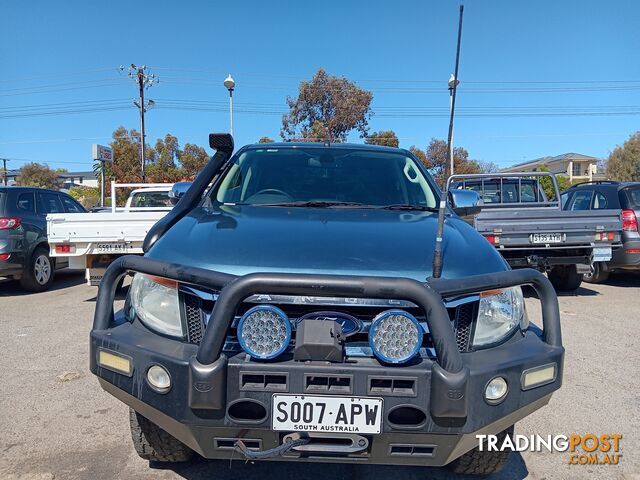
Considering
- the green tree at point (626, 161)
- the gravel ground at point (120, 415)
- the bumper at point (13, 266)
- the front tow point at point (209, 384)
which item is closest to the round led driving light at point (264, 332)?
the front tow point at point (209, 384)

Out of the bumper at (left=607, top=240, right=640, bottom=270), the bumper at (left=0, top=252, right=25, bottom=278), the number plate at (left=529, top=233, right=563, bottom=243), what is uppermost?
the number plate at (left=529, top=233, right=563, bottom=243)

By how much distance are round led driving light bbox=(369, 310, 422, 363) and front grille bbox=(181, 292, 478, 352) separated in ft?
0.37

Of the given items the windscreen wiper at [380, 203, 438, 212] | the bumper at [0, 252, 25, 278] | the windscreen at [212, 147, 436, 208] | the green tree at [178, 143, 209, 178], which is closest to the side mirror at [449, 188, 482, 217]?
the windscreen at [212, 147, 436, 208]

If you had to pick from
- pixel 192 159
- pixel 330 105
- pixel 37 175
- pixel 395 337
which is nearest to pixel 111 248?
pixel 395 337

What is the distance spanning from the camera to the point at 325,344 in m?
1.81

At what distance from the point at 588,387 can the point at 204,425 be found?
3.28m

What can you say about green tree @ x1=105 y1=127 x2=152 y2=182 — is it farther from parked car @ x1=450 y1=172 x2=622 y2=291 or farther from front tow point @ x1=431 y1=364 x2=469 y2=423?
front tow point @ x1=431 y1=364 x2=469 y2=423

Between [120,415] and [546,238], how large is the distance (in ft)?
18.9

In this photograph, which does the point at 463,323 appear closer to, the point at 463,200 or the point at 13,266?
the point at 463,200

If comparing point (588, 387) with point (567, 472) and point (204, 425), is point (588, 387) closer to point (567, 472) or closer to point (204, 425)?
point (567, 472)

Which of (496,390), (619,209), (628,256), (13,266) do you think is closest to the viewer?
(496,390)

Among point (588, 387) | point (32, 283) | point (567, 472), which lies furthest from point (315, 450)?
point (32, 283)

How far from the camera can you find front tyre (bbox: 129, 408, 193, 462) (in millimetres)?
2410

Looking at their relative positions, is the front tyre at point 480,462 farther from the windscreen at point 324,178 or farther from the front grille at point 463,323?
the windscreen at point 324,178
